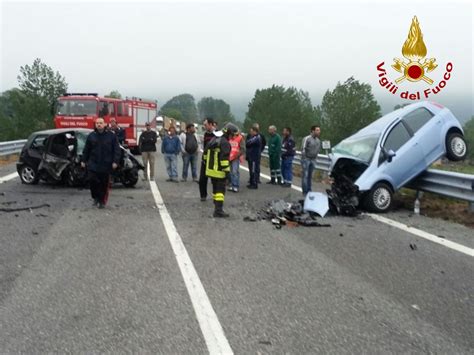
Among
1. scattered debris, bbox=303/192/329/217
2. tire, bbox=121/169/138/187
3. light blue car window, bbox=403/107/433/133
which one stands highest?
light blue car window, bbox=403/107/433/133

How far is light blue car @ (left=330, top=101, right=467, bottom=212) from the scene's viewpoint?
32.9 ft

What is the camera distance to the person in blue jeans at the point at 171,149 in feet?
48.6

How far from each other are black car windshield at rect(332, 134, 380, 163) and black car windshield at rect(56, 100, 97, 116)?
14.3 meters

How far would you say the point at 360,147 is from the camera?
10883 mm

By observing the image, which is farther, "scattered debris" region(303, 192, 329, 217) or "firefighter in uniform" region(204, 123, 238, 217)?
"scattered debris" region(303, 192, 329, 217)

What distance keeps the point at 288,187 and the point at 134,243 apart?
26.7 ft

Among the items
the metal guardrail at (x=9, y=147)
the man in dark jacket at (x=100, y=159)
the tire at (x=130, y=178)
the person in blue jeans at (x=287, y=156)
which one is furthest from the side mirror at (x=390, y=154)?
the metal guardrail at (x=9, y=147)

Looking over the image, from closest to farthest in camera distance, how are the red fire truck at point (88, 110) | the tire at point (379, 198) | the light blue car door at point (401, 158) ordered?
the tire at point (379, 198)
the light blue car door at point (401, 158)
the red fire truck at point (88, 110)

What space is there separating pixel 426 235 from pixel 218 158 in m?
3.98

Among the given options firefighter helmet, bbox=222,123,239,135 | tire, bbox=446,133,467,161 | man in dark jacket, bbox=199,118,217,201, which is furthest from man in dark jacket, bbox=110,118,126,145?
tire, bbox=446,133,467,161

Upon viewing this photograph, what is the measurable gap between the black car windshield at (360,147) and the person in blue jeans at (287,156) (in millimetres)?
3519

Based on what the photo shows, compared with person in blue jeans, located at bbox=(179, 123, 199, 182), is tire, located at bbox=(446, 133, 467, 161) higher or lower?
higher

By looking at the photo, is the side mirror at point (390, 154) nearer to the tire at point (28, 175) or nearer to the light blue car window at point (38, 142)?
the light blue car window at point (38, 142)

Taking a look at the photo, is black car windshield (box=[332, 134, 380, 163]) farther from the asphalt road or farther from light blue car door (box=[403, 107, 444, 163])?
the asphalt road
